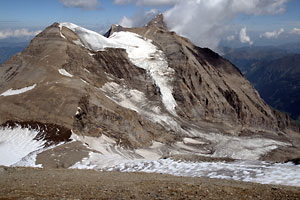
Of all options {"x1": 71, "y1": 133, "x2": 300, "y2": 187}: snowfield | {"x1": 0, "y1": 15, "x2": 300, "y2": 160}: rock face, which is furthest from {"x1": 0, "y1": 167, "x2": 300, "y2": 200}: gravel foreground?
{"x1": 0, "y1": 15, "x2": 300, "y2": 160}: rock face

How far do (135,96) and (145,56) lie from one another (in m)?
15.7

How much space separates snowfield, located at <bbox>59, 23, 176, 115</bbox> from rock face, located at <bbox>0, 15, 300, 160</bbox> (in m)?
0.28

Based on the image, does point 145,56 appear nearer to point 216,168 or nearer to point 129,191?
point 216,168

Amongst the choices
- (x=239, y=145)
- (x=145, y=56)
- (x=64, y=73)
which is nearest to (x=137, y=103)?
(x=64, y=73)

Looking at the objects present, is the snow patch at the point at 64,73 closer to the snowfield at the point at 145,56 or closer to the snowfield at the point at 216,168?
the snowfield at the point at 145,56

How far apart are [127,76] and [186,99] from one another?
14712 millimetres

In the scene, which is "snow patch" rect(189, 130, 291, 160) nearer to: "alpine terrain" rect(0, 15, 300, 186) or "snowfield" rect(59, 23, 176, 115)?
"alpine terrain" rect(0, 15, 300, 186)

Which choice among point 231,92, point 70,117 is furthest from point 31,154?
point 231,92

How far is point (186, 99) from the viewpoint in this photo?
216ft

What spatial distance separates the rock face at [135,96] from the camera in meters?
40.4

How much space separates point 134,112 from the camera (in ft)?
161

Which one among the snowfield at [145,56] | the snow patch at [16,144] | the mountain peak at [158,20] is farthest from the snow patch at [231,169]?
the mountain peak at [158,20]

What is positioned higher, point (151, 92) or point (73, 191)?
point (151, 92)

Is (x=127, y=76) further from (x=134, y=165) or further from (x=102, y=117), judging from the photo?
(x=134, y=165)
